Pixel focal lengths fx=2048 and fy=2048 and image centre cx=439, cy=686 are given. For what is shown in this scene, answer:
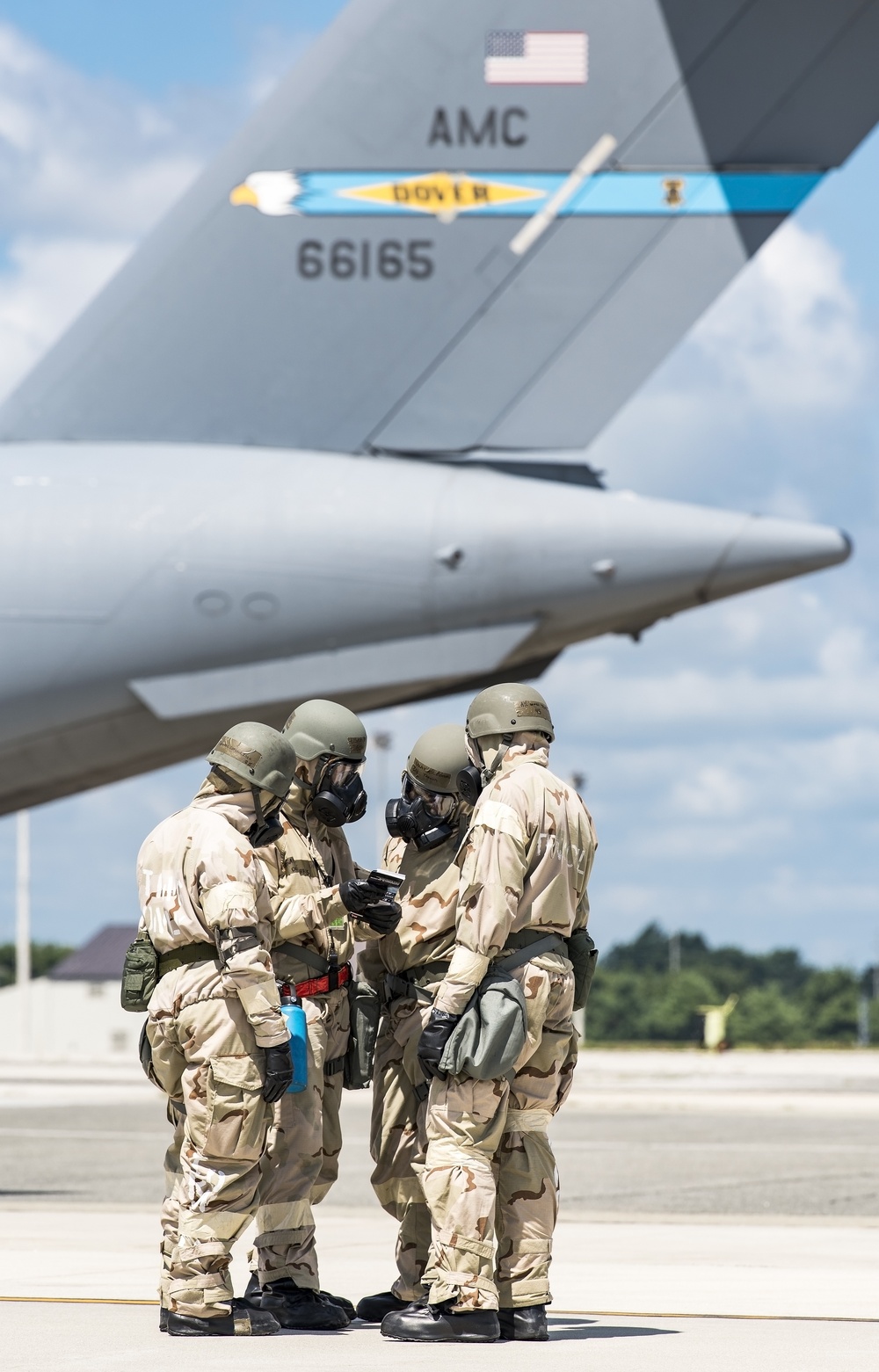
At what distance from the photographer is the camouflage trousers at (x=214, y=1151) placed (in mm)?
6934

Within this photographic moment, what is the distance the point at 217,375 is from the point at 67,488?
1285 millimetres

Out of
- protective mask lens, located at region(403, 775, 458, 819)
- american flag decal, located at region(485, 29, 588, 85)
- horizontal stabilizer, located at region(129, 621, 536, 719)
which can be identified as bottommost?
protective mask lens, located at region(403, 775, 458, 819)

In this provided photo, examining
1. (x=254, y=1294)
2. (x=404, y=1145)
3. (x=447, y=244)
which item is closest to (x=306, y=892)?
(x=404, y=1145)

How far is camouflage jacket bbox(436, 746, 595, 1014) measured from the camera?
7016mm

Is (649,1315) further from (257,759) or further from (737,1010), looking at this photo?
(737,1010)

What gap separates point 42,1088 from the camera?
28.1 m

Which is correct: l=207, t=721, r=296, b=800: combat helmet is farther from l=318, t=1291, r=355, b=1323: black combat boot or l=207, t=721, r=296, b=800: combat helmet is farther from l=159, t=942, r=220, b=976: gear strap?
l=318, t=1291, r=355, b=1323: black combat boot

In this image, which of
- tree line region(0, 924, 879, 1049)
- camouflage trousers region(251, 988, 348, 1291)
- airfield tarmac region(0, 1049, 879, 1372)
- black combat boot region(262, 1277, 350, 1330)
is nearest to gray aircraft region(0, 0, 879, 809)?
airfield tarmac region(0, 1049, 879, 1372)

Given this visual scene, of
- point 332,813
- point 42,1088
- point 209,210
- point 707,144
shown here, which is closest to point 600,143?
point 707,144

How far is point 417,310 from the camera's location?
44.5 feet

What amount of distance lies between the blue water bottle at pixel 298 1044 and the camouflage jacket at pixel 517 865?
0.53m

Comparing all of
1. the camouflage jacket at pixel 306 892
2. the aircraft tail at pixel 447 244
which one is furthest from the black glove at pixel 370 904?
the aircraft tail at pixel 447 244

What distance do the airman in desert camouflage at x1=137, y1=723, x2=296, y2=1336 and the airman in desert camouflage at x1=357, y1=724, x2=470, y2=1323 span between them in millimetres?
615

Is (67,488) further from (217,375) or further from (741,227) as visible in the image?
(741,227)
